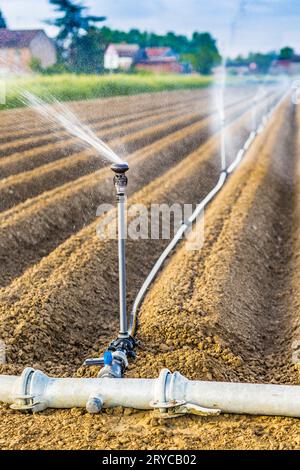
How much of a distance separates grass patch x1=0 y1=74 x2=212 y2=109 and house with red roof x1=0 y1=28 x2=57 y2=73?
1.21ft

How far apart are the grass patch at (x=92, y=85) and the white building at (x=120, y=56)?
0.70 m

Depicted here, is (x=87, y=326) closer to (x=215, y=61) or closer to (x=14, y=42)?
(x=14, y=42)

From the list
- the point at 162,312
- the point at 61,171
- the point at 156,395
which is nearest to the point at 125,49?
the point at 61,171

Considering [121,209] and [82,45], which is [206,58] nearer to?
[82,45]

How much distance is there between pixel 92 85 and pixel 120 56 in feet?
38.7

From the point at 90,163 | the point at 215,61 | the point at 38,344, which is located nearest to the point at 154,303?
the point at 38,344

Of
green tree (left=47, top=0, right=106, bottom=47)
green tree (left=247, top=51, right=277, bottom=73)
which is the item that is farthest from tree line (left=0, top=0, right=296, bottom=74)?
green tree (left=247, top=51, right=277, bottom=73)

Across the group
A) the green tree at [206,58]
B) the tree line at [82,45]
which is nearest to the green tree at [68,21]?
the tree line at [82,45]

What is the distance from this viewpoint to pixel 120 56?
33.2 metres

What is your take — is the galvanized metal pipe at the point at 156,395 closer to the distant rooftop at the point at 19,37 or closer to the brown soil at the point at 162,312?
the brown soil at the point at 162,312

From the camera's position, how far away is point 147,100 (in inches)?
1281

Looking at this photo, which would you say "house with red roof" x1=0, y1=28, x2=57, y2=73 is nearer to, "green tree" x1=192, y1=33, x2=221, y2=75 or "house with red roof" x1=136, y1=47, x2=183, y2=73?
"green tree" x1=192, y1=33, x2=221, y2=75

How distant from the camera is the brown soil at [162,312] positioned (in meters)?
3.91

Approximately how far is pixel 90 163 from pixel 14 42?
10.0ft
